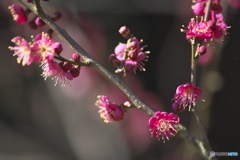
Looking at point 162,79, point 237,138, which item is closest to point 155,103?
point 162,79

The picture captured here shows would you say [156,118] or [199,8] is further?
[199,8]

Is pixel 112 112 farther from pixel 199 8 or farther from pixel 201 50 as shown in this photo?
pixel 199 8

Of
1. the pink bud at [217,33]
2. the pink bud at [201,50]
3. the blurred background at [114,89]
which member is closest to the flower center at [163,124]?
the pink bud at [201,50]

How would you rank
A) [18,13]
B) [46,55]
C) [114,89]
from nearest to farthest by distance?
[46,55]
[18,13]
[114,89]

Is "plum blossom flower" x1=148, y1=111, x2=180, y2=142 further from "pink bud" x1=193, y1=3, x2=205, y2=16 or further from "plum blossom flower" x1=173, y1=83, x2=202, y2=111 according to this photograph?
"pink bud" x1=193, y1=3, x2=205, y2=16

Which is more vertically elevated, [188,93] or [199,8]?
[199,8]

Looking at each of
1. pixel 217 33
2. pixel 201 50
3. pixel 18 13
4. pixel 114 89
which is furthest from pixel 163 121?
pixel 114 89

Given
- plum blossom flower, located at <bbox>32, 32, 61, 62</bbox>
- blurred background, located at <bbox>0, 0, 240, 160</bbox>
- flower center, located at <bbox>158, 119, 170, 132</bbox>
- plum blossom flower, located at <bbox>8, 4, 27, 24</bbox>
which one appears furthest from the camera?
blurred background, located at <bbox>0, 0, 240, 160</bbox>

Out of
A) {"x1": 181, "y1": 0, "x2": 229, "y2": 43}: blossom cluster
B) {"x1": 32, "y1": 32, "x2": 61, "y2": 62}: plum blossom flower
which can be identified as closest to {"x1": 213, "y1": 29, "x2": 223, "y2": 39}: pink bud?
{"x1": 181, "y1": 0, "x2": 229, "y2": 43}: blossom cluster
